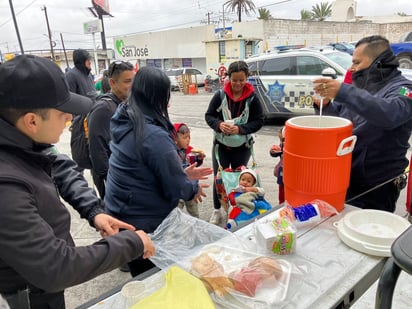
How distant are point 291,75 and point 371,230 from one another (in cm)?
611

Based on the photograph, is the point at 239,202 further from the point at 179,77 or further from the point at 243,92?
the point at 179,77

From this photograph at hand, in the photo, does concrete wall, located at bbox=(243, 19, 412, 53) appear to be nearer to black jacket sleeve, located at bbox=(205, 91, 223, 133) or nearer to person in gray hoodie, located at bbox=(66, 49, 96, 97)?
person in gray hoodie, located at bbox=(66, 49, 96, 97)

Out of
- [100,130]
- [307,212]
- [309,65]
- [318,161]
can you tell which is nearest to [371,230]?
[307,212]

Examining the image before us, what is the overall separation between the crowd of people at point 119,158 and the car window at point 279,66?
14.3 feet

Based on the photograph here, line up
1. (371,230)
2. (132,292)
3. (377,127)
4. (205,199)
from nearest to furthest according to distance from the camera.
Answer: (132,292)
(371,230)
(377,127)
(205,199)

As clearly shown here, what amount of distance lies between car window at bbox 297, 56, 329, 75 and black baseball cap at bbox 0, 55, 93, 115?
6560 millimetres

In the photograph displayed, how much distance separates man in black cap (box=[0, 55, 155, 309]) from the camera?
0.77 metres

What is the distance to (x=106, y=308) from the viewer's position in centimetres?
98

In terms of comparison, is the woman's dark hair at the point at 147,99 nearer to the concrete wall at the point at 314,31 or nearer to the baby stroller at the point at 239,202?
the baby stroller at the point at 239,202

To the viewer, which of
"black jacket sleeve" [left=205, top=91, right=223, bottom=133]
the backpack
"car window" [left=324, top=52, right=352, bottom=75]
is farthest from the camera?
"car window" [left=324, top=52, right=352, bottom=75]

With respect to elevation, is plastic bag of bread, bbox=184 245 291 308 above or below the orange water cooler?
below

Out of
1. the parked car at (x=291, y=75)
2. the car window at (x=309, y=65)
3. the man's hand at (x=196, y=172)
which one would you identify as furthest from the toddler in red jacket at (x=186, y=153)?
the car window at (x=309, y=65)

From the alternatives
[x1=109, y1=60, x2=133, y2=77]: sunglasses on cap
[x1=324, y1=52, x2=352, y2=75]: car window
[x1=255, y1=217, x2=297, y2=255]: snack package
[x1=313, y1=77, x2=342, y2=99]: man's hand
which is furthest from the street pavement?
[x1=324, y1=52, x2=352, y2=75]: car window

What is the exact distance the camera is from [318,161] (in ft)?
4.42
